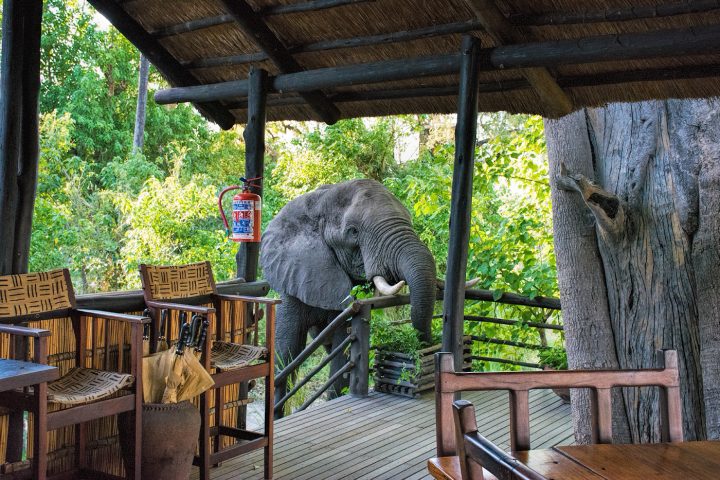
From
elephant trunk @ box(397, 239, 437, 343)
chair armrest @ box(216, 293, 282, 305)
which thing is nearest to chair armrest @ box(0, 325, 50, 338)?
chair armrest @ box(216, 293, 282, 305)

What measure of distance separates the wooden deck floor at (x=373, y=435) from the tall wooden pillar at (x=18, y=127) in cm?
147

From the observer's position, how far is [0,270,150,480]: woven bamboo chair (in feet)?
8.29

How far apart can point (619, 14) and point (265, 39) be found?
193 centimetres

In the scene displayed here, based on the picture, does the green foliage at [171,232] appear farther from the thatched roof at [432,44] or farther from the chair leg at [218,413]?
the chair leg at [218,413]

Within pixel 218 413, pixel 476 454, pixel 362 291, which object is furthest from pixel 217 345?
pixel 362 291

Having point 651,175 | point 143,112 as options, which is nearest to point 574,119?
point 651,175

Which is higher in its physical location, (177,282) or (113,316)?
(177,282)

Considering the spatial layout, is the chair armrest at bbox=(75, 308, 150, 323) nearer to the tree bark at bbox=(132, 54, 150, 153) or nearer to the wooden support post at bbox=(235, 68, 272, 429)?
the wooden support post at bbox=(235, 68, 272, 429)

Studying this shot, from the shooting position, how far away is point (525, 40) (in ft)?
11.1

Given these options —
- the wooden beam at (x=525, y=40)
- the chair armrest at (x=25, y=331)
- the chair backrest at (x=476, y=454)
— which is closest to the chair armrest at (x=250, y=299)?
the chair armrest at (x=25, y=331)

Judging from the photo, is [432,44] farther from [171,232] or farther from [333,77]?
[171,232]

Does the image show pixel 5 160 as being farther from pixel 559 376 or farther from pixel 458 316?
pixel 559 376

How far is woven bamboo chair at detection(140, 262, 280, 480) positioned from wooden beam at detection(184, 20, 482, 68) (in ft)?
4.53

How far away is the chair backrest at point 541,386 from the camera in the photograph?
5.69ft
